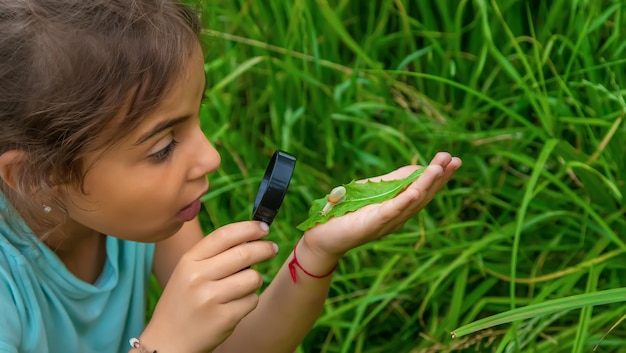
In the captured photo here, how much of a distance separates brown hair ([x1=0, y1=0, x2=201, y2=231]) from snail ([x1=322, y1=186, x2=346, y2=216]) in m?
0.24

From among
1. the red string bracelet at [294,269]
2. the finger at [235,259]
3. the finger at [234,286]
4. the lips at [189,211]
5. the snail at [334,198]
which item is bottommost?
the red string bracelet at [294,269]

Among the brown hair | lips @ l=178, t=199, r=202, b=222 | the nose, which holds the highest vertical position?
the brown hair

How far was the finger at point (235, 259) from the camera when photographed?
1.18 m

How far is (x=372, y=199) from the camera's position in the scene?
1183mm

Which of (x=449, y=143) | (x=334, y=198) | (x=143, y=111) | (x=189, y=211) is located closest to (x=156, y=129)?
(x=143, y=111)

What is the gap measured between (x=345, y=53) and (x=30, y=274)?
893mm

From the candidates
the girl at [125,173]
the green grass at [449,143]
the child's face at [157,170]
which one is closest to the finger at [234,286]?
the girl at [125,173]

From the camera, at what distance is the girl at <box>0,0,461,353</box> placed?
1116 millimetres

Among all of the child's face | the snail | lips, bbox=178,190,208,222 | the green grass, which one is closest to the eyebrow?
the child's face

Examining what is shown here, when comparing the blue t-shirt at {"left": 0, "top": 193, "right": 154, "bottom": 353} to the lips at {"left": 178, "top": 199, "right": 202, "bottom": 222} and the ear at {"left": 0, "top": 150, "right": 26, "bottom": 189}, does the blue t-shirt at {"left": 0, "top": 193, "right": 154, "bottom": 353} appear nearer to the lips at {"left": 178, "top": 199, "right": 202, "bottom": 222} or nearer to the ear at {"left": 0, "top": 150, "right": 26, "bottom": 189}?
the ear at {"left": 0, "top": 150, "right": 26, "bottom": 189}

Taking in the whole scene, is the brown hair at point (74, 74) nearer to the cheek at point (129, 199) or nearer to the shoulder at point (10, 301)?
the cheek at point (129, 199)

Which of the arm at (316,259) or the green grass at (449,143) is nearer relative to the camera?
the arm at (316,259)

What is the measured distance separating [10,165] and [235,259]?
0.99 feet

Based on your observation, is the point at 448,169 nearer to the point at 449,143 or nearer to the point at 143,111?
the point at 143,111
